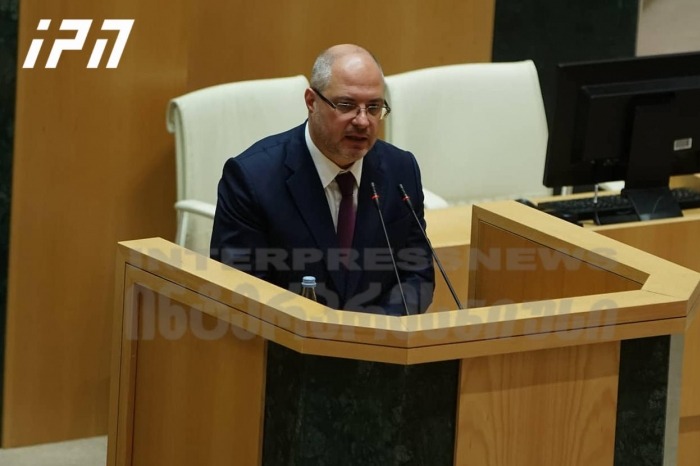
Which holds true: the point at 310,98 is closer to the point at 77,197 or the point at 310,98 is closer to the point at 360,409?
the point at 360,409

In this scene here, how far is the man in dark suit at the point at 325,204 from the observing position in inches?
131

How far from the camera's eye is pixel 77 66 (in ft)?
14.6

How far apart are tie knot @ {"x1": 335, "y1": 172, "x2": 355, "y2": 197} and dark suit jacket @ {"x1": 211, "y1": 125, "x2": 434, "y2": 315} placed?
0.03m

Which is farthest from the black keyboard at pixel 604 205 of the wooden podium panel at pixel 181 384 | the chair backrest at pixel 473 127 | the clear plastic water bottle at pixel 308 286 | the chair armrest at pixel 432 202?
the wooden podium panel at pixel 181 384

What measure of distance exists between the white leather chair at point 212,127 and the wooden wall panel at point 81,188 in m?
0.14

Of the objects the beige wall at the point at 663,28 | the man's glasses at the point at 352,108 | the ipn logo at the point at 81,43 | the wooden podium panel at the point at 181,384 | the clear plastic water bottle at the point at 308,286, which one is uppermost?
the beige wall at the point at 663,28

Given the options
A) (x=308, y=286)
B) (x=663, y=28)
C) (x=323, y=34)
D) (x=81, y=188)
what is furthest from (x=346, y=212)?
(x=663, y=28)

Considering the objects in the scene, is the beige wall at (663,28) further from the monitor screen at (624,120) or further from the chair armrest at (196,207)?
the chair armrest at (196,207)

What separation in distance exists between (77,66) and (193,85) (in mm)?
617

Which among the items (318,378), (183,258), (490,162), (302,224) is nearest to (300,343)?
(318,378)

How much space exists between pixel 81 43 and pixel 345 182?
55.0 inches

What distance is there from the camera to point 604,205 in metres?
4.39

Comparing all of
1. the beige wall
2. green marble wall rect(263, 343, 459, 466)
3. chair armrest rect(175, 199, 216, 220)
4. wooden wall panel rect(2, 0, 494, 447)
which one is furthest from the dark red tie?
the beige wall

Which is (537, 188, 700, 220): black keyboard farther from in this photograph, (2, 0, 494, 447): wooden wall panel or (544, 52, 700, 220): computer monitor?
(2, 0, 494, 447): wooden wall panel
